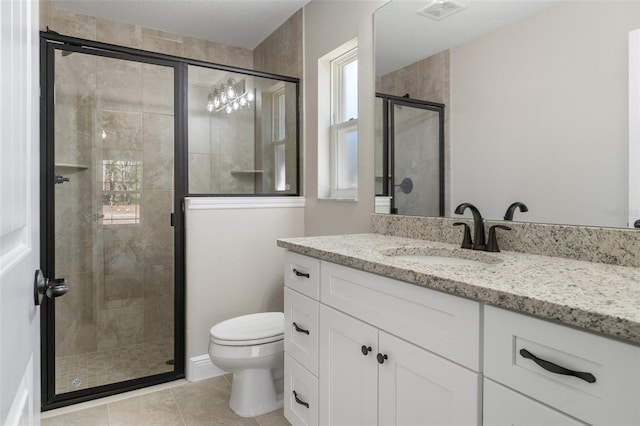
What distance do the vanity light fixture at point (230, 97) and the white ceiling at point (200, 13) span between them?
0.58 meters

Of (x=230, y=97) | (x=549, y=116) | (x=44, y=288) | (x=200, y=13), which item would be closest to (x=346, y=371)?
(x=44, y=288)

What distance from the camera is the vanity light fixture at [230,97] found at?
2.58 m

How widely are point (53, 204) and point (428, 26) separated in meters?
2.08

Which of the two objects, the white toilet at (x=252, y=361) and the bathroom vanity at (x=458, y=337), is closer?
the bathroom vanity at (x=458, y=337)

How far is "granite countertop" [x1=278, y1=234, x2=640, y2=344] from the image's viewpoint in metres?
0.70

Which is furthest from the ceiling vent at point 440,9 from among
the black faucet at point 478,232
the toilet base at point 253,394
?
the toilet base at point 253,394

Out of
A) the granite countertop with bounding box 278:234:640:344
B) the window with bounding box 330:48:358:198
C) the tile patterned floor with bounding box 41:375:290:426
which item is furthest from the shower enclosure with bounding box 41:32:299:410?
the granite countertop with bounding box 278:234:640:344

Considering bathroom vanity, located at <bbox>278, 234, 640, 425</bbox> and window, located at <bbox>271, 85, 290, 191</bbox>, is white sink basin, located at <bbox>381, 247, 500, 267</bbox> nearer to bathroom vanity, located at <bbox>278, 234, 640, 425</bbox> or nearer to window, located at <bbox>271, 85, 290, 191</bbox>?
bathroom vanity, located at <bbox>278, 234, 640, 425</bbox>

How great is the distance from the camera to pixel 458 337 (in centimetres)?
96

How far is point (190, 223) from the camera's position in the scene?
2.41 m

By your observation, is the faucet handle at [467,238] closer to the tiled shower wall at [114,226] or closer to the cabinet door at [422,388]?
the cabinet door at [422,388]

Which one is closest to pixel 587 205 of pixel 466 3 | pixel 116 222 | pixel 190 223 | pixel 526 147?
pixel 526 147

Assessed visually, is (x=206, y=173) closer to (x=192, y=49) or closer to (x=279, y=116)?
(x=279, y=116)

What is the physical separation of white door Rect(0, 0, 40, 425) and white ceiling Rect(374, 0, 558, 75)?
1.50 metres
